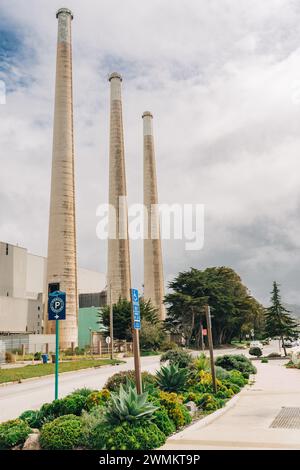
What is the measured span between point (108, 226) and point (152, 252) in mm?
13677

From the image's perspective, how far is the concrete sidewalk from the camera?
948 centimetres

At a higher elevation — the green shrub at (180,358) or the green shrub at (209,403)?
the green shrub at (180,358)

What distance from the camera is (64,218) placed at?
60.2m

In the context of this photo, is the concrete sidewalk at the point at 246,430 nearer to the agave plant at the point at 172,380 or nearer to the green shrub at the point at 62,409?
the agave plant at the point at 172,380

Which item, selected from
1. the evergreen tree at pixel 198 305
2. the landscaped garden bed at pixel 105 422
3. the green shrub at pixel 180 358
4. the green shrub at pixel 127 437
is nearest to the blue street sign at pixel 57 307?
the landscaped garden bed at pixel 105 422

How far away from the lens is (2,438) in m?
10.1

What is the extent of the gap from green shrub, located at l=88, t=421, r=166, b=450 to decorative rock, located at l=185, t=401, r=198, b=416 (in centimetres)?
407

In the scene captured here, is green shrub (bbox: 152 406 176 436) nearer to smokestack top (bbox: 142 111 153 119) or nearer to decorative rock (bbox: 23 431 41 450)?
decorative rock (bbox: 23 431 41 450)

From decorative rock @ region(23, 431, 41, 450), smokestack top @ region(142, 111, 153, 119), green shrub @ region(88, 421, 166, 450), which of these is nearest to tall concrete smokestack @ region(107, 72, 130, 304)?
smokestack top @ region(142, 111, 153, 119)

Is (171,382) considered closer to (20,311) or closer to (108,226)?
(20,311)

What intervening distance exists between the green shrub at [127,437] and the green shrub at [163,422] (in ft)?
1.84

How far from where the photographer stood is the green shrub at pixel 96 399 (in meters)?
12.2

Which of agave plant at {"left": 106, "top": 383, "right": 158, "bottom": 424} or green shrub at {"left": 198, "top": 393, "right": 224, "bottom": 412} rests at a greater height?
agave plant at {"left": 106, "top": 383, "right": 158, "bottom": 424}
